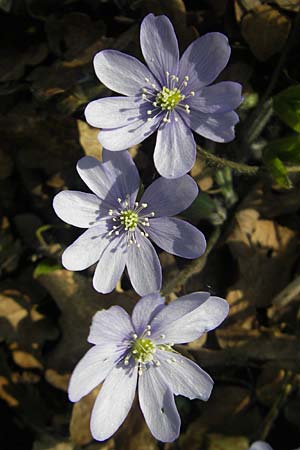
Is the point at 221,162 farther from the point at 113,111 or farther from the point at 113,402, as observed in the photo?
the point at 113,402

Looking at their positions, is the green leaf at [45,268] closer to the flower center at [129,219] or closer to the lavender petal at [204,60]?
the flower center at [129,219]

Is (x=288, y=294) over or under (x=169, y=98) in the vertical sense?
under

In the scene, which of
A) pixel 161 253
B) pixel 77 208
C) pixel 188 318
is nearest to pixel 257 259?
pixel 161 253

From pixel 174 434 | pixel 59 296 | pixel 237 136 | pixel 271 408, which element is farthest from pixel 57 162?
pixel 271 408

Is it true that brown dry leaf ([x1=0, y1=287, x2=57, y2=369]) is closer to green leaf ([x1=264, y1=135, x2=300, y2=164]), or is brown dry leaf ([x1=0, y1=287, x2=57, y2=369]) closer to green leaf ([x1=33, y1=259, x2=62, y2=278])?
green leaf ([x1=33, y1=259, x2=62, y2=278])

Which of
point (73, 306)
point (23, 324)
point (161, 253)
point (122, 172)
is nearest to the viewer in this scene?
point (122, 172)

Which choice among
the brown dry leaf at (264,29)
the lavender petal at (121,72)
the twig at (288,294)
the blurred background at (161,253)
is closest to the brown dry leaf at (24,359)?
the blurred background at (161,253)
